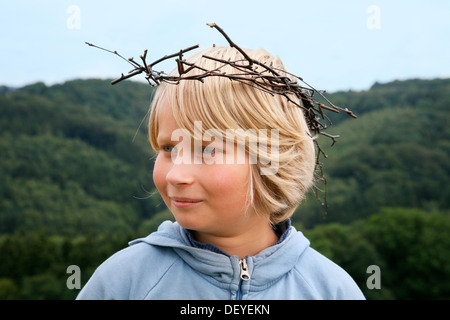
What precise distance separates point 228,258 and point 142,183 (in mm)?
27514

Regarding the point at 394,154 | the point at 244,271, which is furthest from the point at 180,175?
the point at 394,154

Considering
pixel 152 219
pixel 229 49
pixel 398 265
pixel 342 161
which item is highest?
pixel 229 49

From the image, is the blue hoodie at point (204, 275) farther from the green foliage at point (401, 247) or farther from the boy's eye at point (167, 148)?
the green foliage at point (401, 247)

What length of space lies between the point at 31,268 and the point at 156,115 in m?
27.4

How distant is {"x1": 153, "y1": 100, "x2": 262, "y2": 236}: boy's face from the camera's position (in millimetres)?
1522

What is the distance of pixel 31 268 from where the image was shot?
26.4m

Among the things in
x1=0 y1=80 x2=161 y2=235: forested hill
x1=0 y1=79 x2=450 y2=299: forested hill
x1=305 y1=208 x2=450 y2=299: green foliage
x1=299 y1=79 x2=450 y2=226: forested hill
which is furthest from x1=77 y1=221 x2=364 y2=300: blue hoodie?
x1=299 y1=79 x2=450 y2=226: forested hill

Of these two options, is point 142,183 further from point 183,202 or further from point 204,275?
point 183,202

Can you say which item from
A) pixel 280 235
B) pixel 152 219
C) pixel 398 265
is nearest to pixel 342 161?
pixel 398 265

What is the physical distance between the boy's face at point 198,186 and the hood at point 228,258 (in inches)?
4.5

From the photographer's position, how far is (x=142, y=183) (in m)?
28.7

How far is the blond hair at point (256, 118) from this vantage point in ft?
5.08

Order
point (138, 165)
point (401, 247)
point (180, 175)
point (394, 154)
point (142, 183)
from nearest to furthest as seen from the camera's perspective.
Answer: point (180, 175), point (142, 183), point (401, 247), point (394, 154), point (138, 165)
